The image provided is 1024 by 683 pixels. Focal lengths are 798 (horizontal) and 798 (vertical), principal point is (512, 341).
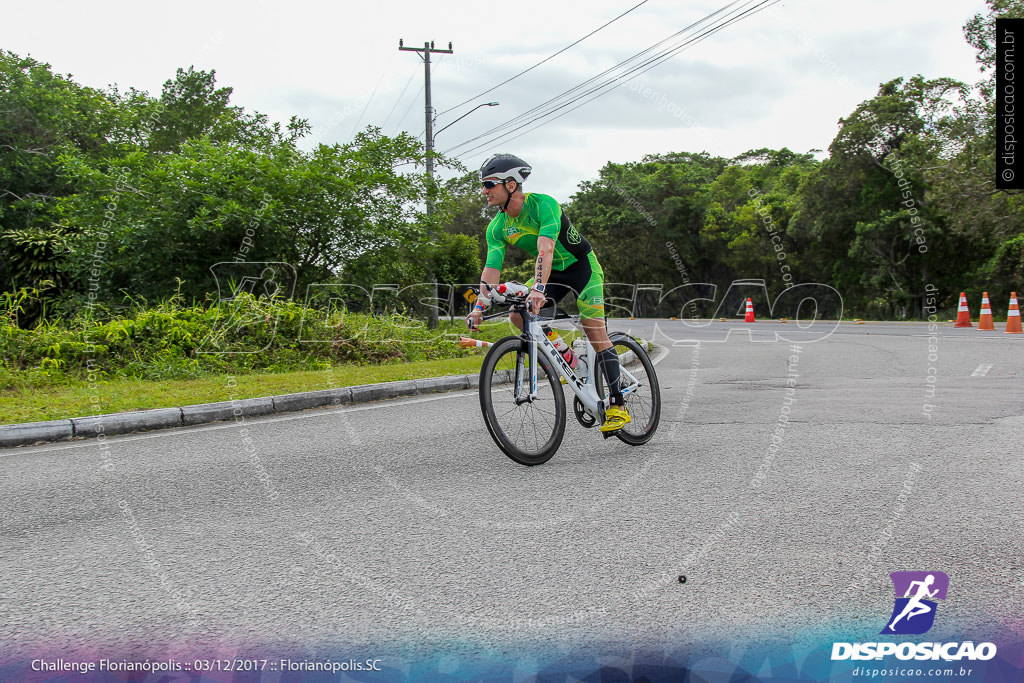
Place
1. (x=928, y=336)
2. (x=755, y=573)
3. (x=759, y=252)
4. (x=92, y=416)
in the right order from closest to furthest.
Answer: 1. (x=755, y=573)
2. (x=92, y=416)
3. (x=928, y=336)
4. (x=759, y=252)

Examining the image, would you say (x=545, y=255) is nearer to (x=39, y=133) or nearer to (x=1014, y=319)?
(x=1014, y=319)

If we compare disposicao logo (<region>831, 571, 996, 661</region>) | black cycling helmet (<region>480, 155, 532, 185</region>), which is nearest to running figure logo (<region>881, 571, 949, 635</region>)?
disposicao logo (<region>831, 571, 996, 661</region>)

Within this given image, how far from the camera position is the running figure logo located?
2730mm

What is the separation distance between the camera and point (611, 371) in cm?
577

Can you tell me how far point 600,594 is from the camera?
9.93 ft

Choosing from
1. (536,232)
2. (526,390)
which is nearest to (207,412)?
(526,390)

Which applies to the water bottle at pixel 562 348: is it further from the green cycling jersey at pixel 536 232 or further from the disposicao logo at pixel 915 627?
the disposicao logo at pixel 915 627

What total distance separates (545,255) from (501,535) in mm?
2039

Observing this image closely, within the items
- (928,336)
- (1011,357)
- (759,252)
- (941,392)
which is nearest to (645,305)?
(759,252)

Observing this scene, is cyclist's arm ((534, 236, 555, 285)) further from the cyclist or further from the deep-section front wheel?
the deep-section front wheel

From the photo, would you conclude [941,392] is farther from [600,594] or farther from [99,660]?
[99,660]

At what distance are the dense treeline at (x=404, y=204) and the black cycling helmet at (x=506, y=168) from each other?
873cm

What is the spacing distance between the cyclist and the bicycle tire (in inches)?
6.0

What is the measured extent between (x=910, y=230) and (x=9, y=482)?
102ft
